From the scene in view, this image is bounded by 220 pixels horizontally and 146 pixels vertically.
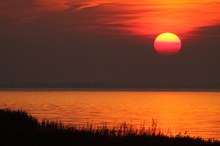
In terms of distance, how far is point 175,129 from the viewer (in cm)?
5619

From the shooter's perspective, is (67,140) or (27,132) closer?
(67,140)

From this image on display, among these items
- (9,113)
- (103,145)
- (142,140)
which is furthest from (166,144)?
(9,113)

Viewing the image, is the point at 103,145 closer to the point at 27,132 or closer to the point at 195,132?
the point at 27,132

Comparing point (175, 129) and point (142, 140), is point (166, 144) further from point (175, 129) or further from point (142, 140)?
point (175, 129)

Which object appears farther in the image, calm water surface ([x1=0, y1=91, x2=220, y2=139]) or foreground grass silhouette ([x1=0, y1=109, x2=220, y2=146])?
calm water surface ([x1=0, y1=91, x2=220, y2=139])

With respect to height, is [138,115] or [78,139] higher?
[78,139]

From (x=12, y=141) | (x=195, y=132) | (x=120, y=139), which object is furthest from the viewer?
(x=195, y=132)

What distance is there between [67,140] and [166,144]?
15.4 feet

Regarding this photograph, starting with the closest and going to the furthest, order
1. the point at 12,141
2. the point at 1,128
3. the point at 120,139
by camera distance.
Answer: the point at 12,141 → the point at 120,139 → the point at 1,128

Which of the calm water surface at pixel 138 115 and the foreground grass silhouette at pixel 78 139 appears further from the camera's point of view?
the calm water surface at pixel 138 115

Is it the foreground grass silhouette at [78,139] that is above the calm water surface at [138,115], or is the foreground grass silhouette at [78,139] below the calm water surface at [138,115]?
above

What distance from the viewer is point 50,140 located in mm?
25281

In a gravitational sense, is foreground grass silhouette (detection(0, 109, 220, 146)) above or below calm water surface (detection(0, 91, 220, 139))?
above

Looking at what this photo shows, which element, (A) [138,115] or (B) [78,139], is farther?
(A) [138,115]
